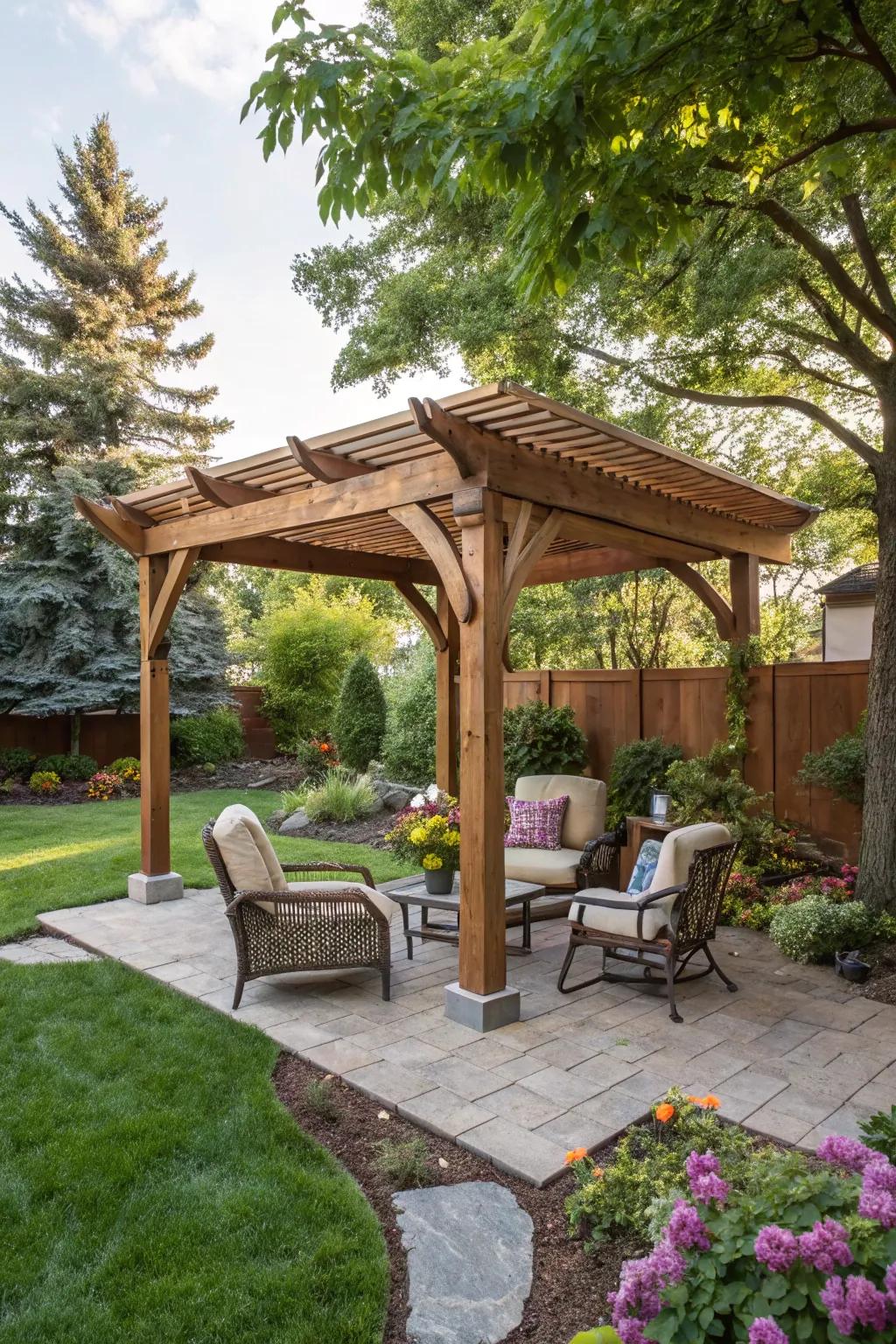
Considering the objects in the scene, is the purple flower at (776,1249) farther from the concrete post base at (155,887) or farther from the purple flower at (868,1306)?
the concrete post base at (155,887)

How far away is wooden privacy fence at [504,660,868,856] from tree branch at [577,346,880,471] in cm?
156

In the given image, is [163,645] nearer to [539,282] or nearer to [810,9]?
[539,282]

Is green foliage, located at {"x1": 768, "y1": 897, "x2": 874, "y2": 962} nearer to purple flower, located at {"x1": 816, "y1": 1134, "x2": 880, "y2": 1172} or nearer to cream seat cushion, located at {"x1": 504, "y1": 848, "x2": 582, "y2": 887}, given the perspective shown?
cream seat cushion, located at {"x1": 504, "y1": 848, "x2": 582, "y2": 887}

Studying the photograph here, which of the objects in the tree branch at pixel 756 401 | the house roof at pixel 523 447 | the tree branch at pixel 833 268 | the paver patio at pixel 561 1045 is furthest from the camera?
the tree branch at pixel 756 401

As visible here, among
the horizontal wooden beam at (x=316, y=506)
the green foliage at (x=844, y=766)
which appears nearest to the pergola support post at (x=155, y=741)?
the horizontal wooden beam at (x=316, y=506)

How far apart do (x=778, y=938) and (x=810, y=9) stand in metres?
4.56

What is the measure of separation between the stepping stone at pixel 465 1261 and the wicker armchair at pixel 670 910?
5.80ft

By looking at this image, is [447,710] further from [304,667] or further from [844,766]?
[304,667]

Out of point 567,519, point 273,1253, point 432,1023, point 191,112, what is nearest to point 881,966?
point 432,1023

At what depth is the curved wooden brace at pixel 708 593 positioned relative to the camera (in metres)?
6.82

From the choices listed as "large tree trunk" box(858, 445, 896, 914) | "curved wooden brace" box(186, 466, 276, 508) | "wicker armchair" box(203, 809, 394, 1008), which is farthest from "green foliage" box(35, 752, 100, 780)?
"large tree trunk" box(858, 445, 896, 914)

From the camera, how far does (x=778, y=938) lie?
200 inches

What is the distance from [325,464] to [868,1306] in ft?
13.5

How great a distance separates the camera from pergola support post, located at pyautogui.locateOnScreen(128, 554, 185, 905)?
251 inches
